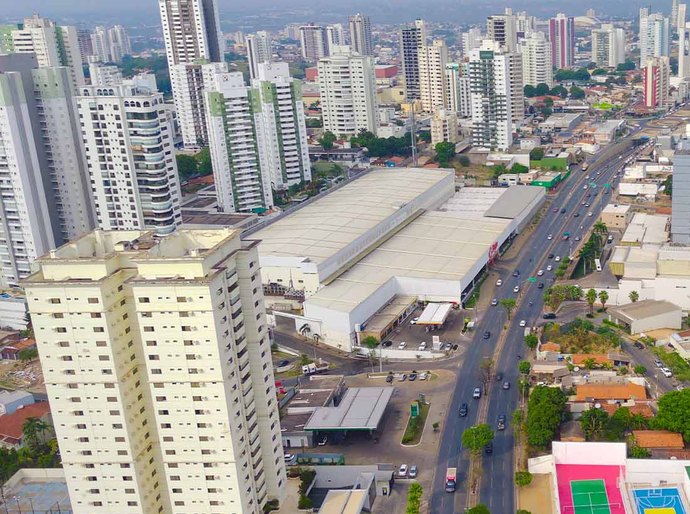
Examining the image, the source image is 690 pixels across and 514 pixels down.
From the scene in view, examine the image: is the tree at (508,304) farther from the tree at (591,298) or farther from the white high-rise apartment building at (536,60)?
the white high-rise apartment building at (536,60)

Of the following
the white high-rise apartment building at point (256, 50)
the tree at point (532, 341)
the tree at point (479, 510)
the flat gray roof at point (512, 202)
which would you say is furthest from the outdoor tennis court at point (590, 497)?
the white high-rise apartment building at point (256, 50)

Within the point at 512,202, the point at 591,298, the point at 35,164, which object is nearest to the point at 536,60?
the point at 512,202

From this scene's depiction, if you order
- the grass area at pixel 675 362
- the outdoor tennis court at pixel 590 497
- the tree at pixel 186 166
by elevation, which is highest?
the tree at pixel 186 166

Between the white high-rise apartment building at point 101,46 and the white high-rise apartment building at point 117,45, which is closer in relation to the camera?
the white high-rise apartment building at point 101,46

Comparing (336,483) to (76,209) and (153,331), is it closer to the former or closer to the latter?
(153,331)

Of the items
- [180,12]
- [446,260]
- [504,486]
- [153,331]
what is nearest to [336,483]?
[504,486]

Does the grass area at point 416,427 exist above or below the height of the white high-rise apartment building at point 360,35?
below
